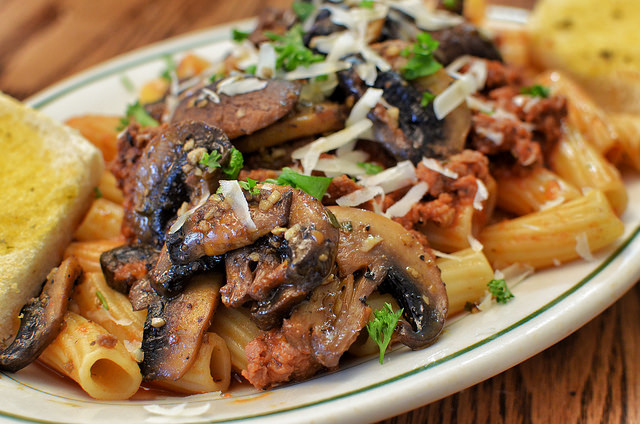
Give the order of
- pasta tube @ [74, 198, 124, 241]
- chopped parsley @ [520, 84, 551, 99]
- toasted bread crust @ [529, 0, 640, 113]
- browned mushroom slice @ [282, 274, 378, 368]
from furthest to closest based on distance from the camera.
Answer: toasted bread crust @ [529, 0, 640, 113] → chopped parsley @ [520, 84, 551, 99] → pasta tube @ [74, 198, 124, 241] → browned mushroom slice @ [282, 274, 378, 368]

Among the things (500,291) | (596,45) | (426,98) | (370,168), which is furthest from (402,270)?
(596,45)

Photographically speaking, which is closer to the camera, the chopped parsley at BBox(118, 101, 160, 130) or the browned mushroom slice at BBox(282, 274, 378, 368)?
the browned mushroom slice at BBox(282, 274, 378, 368)

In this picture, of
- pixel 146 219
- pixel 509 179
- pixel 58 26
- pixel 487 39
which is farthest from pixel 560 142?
pixel 58 26

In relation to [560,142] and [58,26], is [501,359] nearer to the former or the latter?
[560,142]

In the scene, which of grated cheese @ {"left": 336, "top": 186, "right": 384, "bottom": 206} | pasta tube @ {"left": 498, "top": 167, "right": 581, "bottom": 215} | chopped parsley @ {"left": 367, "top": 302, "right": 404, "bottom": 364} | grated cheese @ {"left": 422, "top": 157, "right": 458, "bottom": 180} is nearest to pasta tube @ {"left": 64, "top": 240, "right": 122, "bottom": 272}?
grated cheese @ {"left": 336, "top": 186, "right": 384, "bottom": 206}

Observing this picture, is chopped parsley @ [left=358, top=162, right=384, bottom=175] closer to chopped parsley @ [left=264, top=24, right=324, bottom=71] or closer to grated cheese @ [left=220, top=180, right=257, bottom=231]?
chopped parsley @ [left=264, top=24, right=324, bottom=71]

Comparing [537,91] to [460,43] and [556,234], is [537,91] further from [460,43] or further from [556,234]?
[556,234]
